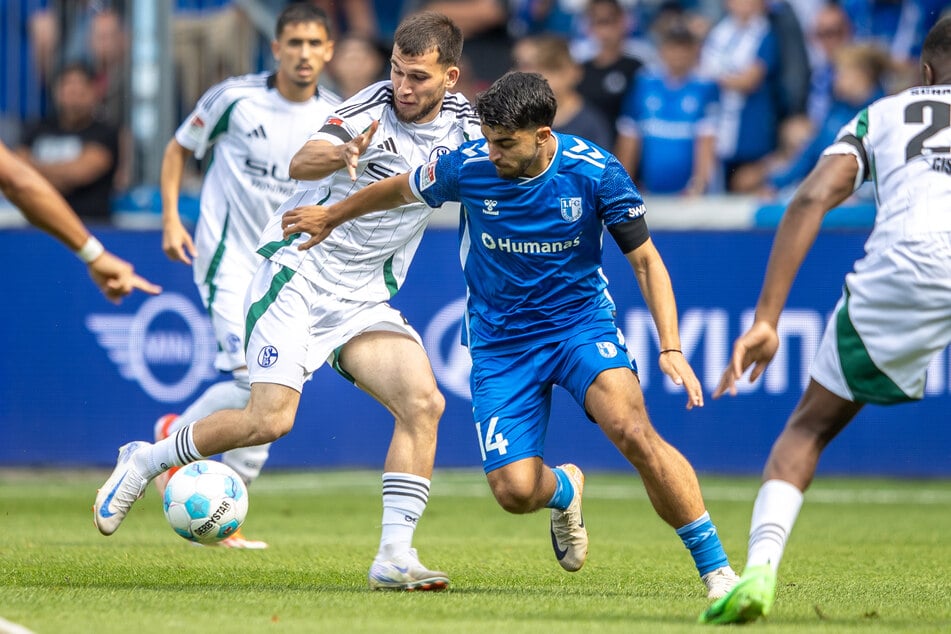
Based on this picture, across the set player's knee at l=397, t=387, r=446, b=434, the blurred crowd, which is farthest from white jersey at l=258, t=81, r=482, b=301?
the blurred crowd

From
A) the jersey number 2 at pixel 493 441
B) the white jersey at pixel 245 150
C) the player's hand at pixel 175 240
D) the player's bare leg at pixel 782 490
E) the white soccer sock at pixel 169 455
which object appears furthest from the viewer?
the white jersey at pixel 245 150

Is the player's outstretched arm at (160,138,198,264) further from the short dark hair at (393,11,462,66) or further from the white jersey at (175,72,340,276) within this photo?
the short dark hair at (393,11,462,66)

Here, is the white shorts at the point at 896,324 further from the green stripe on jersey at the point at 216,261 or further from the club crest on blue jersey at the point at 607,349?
the green stripe on jersey at the point at 216,261

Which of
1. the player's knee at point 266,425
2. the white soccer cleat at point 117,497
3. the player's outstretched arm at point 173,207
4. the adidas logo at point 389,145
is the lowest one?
the white soccer cleat at point 117,497

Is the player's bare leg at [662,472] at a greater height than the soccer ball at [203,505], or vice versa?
the player's bare leg at [662,472]

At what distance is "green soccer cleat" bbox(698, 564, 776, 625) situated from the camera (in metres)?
5.27

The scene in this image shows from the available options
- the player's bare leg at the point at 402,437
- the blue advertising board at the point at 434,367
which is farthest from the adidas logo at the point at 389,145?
the blue advertising board at the point at 434,367

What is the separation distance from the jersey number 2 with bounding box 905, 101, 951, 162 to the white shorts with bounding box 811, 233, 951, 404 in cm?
32

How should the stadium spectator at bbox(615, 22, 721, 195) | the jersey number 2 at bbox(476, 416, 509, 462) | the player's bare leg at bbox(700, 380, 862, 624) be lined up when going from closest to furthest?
the player's bare leg at bbox(700, 380, 862, 624), the jersey number 2 at bbox(476, 416, 509, 462), the stadium spectator at bbox(615, 22, 721, 195)

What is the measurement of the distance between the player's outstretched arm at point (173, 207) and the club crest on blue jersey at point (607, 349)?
3.15m

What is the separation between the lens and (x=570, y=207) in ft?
21.0

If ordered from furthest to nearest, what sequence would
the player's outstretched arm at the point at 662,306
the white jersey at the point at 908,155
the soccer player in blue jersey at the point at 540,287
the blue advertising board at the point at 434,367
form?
the blue advertising board at the point at 434,367, the soccer player in blue jersey at the point at 540,287, the player's outstretched arm at the point at 662,306, the white jersey at the point at 908,155

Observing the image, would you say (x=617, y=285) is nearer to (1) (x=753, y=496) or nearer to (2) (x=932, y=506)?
(1) (x=753, y=496)

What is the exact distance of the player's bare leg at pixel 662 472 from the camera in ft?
20.2
